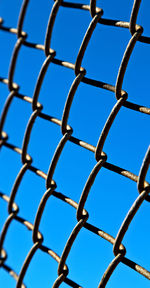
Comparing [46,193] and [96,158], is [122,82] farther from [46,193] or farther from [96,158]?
[46,193]

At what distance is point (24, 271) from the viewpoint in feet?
4.98

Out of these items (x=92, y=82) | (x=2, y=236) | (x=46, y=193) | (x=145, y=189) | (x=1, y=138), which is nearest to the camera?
(x=145, y=189)

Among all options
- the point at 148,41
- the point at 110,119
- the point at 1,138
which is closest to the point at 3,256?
the point at 1,138

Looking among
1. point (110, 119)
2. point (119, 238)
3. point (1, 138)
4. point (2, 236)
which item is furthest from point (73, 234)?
point (1, 138)

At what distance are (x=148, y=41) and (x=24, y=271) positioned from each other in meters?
0.81

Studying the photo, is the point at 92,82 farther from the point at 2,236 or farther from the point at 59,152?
the point at 2,236

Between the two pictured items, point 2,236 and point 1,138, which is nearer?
point 2,236

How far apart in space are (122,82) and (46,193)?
0.44m

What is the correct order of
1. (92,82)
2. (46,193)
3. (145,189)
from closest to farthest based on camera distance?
(145,189)
(92,82)
(46,193)

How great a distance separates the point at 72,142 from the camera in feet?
4.57

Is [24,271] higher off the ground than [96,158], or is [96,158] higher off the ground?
[96,158]

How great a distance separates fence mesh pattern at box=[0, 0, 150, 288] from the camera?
1.13 meters

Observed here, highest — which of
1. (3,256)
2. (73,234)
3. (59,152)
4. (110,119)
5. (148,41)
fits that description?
(148,41)

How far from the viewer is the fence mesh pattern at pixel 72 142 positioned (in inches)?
44.6
